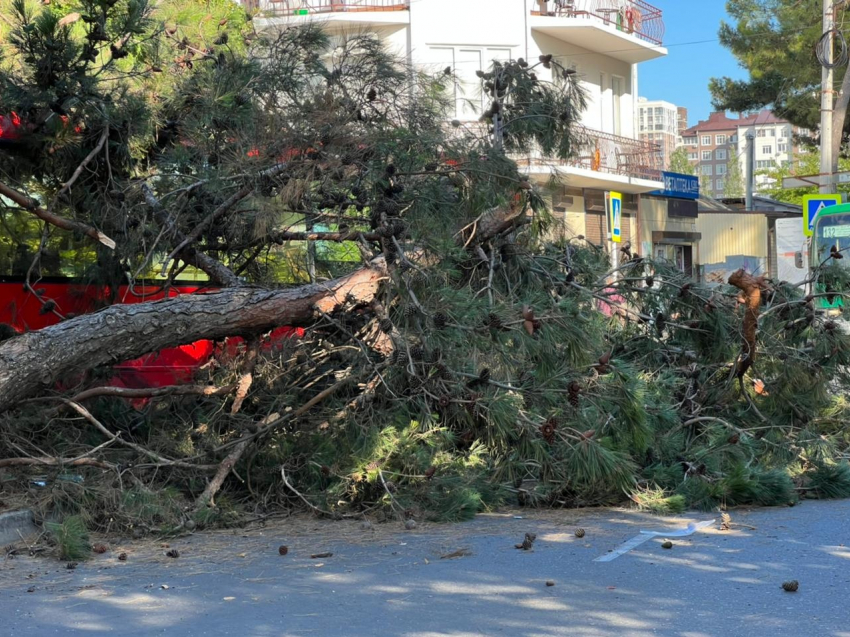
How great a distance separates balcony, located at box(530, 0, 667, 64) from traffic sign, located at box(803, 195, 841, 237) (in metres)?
10.4

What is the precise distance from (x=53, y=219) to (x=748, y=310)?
5239mm

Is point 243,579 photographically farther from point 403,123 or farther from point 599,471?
point 403,123

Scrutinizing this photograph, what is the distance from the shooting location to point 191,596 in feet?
16.4

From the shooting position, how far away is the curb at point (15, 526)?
605 cm

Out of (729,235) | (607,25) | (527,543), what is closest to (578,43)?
(607,25)

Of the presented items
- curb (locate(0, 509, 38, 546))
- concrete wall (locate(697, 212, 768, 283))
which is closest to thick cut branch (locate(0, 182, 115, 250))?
curb (locate(0, 509, 38, 546))

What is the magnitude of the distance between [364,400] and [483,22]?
22357 millimetres

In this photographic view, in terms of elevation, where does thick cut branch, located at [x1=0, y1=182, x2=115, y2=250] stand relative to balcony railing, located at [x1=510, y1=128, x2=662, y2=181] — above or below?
below

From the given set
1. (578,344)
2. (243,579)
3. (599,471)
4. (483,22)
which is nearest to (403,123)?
(578,344)

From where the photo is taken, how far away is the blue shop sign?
3269 cm

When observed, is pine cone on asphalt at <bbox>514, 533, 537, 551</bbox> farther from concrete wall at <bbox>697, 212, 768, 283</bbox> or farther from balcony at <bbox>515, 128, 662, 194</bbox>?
concrete wall at <bbox>697, 212, 768, 283</bbox>

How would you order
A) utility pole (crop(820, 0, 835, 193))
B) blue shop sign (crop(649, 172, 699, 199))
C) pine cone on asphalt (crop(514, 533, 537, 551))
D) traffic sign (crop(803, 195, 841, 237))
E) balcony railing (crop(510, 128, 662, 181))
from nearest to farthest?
pine cone on asphalt (crop(514, 533, 537, 551))
traffic sign (crop(803, 195, 841, 237))
utility pole (crop(820, 0, 835, 193))
balcony railing (crop(510, 128, 662, 181))
blue shop sign (crop(649, 172, 699, 199))

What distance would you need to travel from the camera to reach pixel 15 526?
6.14m

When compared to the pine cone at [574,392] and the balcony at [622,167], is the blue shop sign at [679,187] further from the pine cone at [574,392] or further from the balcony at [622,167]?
the pine cone at [574,392]
